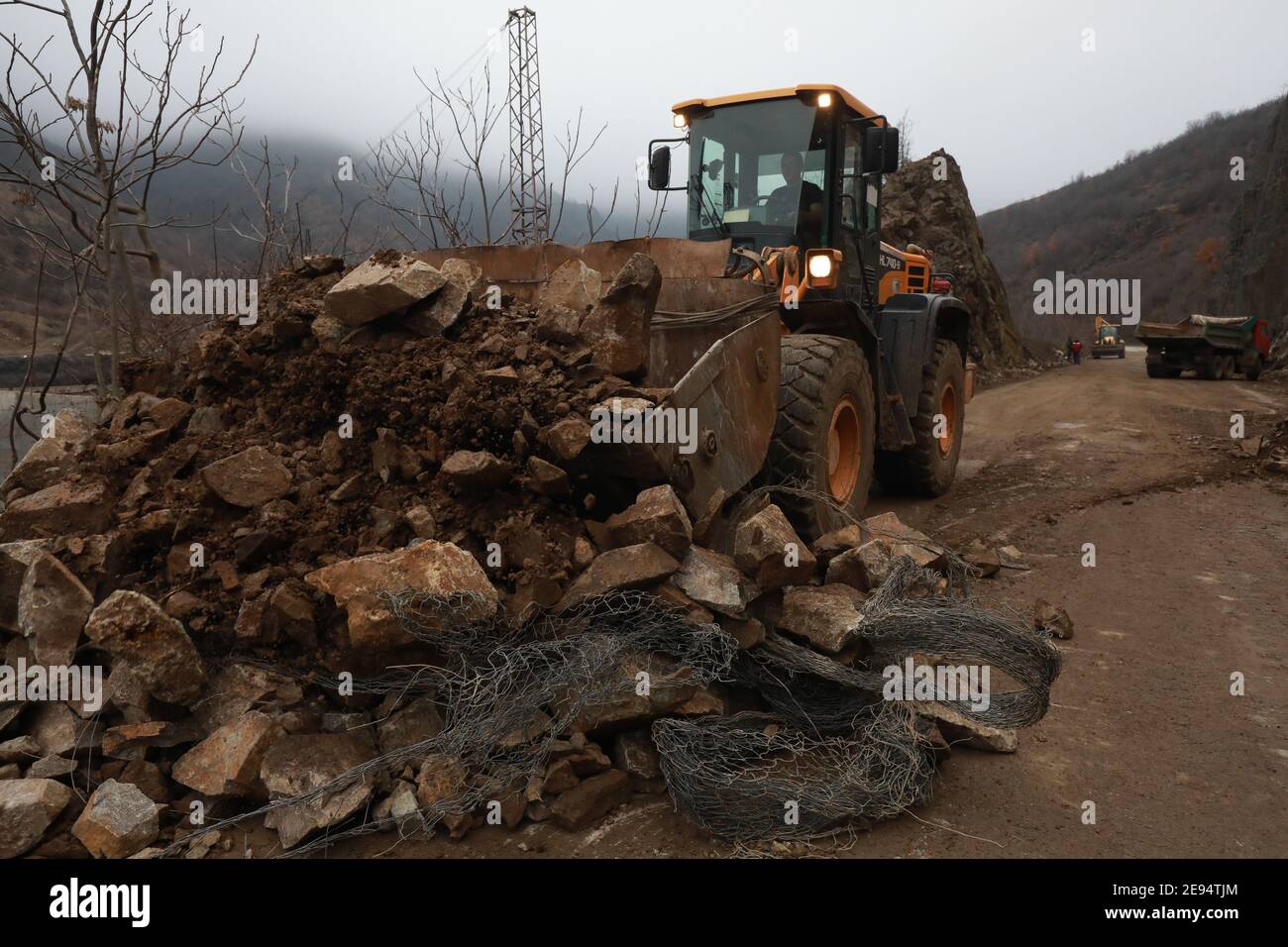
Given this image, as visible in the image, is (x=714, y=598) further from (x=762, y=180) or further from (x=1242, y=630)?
(x=762, y=180)

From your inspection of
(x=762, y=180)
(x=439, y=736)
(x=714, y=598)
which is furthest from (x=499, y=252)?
(x=439, y=736)

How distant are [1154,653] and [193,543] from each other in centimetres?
413

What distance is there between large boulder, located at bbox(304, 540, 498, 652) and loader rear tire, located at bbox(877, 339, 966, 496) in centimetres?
449

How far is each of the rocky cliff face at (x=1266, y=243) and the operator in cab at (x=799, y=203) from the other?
23829mm

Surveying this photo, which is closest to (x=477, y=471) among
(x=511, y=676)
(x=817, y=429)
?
(x=511, y=676)

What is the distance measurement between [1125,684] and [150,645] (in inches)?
148

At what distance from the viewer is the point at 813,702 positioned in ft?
10.1

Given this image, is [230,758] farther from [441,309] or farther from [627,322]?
[627,322]

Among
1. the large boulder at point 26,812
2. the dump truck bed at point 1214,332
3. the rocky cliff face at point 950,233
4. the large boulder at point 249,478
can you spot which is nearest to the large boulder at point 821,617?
the large boulder at point 249,478

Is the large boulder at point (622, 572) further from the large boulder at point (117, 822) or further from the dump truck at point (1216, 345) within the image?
the dump truck at point (1216, 345)

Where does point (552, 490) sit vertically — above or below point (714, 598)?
above

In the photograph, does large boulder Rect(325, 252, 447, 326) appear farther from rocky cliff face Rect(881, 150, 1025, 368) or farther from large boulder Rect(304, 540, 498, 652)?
rocky cliff face Rect(881, 150, 1025, 368)

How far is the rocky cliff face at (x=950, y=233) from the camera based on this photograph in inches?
866

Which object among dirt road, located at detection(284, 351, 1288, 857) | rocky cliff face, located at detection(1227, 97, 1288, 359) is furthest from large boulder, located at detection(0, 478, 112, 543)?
rocky cliff face, located at detection(1227, 97, 1288, 359)
